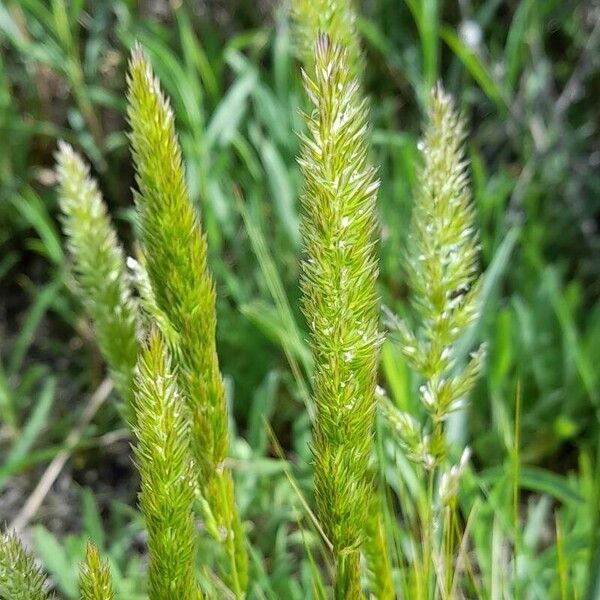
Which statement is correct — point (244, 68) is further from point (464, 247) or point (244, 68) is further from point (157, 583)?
point (157, 583)

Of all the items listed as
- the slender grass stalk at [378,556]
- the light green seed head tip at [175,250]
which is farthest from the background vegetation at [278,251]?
the light green seed head tip at [175,250]

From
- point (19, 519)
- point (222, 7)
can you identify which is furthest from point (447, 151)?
point (222, 7)

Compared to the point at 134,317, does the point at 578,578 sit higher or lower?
lower

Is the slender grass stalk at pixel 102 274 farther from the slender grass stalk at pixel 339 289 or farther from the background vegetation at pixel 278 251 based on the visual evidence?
the background vegetation at pixel 278 251

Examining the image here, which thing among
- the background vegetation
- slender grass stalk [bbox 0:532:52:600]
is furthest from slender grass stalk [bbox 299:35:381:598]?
the background vegetation

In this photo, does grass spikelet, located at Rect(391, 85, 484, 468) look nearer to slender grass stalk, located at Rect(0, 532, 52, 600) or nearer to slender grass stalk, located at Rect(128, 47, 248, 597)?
slender grass stalk, located at Rect(128, 47, 248, 597)

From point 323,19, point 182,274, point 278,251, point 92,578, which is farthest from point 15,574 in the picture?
point 278,251
